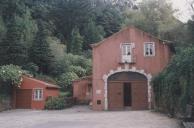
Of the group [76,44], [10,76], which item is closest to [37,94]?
[10,76]

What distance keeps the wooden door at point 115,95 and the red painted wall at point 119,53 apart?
1.32 metres

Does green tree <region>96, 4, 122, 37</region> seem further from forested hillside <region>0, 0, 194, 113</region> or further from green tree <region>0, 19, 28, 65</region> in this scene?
green tree <region>0, 19, 28, 65</region>

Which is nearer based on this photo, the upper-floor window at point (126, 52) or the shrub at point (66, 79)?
the upper-floor window at point (126, 52)

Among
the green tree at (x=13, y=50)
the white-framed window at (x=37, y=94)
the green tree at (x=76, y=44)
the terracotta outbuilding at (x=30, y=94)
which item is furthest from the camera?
the green tree at (x=76, y=44)

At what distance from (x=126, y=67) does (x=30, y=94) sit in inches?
427

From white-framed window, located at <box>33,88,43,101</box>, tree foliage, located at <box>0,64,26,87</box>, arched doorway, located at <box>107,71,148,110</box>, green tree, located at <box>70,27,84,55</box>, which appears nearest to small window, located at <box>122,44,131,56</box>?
arched doorway, located at <box>107,71,148,110</box>

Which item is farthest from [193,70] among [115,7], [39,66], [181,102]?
[115,7]

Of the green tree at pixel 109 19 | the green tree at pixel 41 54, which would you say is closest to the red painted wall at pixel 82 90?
the green tree at pixel 41 54

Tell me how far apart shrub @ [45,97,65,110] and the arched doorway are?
5.27 m

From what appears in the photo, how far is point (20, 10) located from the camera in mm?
71000

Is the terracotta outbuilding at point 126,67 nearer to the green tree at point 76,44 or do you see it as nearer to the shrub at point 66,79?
the shrub at point 66,79

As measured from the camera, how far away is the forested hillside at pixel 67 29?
51.8 metres

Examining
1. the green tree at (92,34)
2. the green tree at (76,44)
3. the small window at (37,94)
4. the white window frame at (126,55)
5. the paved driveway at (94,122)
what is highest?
the green tree at (92,34)

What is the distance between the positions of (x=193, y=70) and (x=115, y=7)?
231 feet
